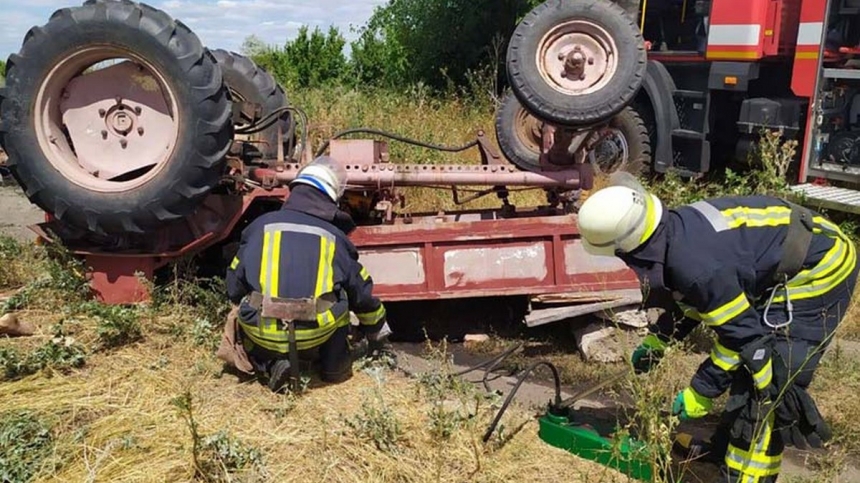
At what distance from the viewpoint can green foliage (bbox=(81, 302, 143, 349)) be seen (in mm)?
4414

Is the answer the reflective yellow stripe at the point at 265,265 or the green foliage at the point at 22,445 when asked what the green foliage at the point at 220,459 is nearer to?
the green foliage at the point at 22,445

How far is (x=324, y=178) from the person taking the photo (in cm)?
418

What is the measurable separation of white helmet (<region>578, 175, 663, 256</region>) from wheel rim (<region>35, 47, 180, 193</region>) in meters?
2.76

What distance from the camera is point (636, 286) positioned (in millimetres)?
4727

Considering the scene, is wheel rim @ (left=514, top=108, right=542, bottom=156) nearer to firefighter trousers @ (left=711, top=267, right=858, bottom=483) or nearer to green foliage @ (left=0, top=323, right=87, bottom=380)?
firefighter trousers @ (left=711, top=267, right=858, bottom=483)

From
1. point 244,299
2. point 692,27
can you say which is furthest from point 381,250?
point 692,27

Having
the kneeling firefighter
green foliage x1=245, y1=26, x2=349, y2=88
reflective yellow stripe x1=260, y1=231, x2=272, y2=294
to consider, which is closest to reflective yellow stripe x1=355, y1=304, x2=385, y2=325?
reflective yellow stripe x1=260, y1=231, x2=272, y2=294

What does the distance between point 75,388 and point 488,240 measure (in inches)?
95.7

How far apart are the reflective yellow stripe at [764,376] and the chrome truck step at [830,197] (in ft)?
13.8

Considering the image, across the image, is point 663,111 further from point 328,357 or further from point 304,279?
point 304,279

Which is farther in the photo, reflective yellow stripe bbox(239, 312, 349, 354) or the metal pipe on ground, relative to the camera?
the metal pipe on ground

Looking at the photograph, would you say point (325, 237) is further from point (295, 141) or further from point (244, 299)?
point (295, 141)

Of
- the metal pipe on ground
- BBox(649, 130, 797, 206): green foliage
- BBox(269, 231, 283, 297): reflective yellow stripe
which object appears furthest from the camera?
BBox(649, 130, 797, 206): green foliage

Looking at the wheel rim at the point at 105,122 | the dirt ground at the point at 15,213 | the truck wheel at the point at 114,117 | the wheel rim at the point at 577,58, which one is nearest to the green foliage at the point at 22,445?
the truck wheel at the point at 114,117
